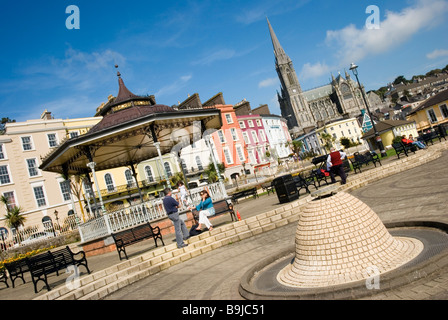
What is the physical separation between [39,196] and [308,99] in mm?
132689

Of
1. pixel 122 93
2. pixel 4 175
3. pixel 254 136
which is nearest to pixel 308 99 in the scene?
pixel 254 136

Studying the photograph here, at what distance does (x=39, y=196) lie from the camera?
37062mm

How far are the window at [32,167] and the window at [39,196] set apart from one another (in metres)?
1.76

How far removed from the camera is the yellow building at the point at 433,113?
4800 cm

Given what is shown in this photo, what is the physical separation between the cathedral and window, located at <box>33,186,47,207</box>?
11712 cm

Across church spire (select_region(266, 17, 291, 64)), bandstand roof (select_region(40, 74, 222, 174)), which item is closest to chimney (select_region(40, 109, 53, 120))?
bandstand roof (select_region(40, 74, 222, 174))

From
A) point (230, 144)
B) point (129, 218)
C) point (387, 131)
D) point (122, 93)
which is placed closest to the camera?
point (129, 218)

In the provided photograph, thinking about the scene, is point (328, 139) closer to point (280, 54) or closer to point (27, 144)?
point (27, 144)

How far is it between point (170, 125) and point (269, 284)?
12.1 m

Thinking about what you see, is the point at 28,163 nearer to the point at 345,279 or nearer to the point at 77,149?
the point at 77,149

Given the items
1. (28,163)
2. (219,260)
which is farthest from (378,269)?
(28,163)

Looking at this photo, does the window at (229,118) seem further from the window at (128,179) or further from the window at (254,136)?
the window at (128,179)

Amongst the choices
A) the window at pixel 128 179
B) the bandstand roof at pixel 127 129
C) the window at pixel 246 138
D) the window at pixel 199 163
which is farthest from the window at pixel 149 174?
the bandstand roof at pixel 127 129

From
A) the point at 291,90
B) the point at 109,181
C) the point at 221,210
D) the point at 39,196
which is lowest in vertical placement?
the point at 221,210
